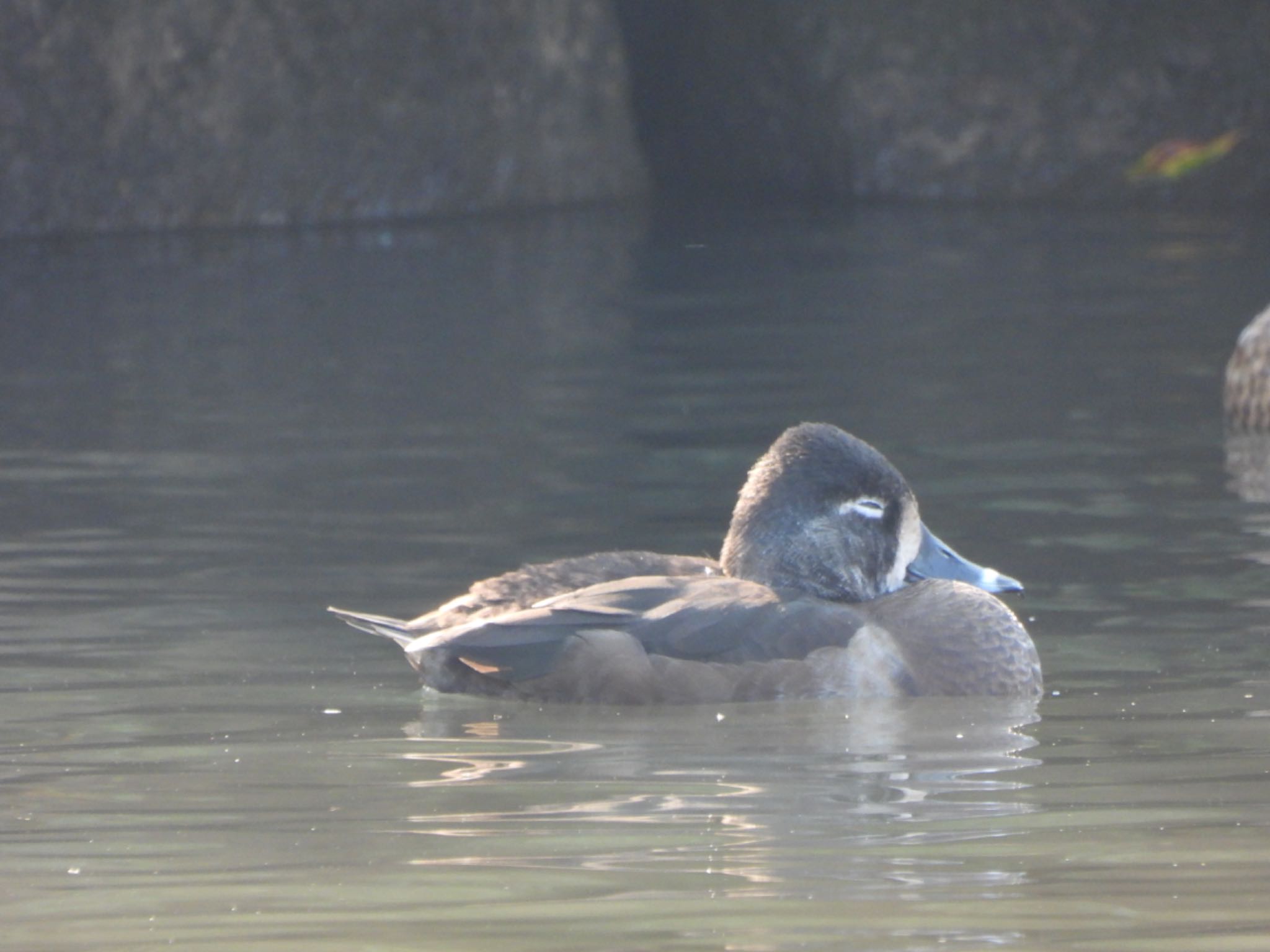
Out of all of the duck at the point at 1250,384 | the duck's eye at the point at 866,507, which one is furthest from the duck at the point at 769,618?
the duck at the point at 1250,384

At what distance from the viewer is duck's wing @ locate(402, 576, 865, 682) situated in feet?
17.9

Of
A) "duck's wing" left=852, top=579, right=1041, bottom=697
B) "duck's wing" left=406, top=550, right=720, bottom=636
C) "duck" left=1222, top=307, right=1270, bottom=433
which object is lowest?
"duck's wing" left=852, top=579, right=1041, bottom=697

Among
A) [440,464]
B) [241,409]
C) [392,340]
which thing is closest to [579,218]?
[392,340]

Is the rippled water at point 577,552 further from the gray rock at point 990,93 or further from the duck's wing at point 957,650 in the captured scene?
the gray rock at point 990,93

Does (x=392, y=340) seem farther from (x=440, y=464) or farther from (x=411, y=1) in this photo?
(x=411, y=1)

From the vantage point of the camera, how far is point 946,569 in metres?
6.05

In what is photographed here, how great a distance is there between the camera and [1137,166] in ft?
61.3

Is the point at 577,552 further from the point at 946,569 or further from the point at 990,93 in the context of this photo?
the point at 990,93

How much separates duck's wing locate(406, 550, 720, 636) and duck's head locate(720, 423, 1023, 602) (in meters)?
0.15

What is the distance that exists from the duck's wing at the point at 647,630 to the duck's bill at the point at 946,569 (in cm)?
56

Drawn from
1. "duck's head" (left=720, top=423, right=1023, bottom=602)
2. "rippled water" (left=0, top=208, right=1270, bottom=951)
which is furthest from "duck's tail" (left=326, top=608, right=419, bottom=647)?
"duck's head" (left=720, top=423, right=1023, bottom=602)

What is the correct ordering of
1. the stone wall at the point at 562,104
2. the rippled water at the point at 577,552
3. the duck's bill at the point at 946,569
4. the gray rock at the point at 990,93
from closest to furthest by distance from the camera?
1. the rippled water at the point at 577,552
2. the duck's bill at the point at 946,569
3. the stone wall at the point at 562,104
4. the gray rock at the point at 990,93

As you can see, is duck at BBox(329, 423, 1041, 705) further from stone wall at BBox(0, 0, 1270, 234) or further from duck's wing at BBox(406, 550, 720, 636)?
stone wall at BBox(0, 0, 1270, 234)

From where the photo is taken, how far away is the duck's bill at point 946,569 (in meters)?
5.96
